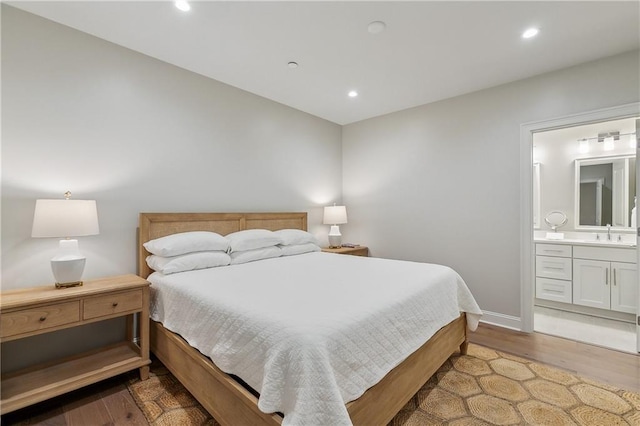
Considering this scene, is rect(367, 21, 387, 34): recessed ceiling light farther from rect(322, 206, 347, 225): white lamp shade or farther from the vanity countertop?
the vanity countertop

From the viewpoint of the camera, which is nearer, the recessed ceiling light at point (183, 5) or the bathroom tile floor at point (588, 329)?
the recessed ceiling light at point (183, 5)

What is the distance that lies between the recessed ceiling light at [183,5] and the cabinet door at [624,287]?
15.8ft

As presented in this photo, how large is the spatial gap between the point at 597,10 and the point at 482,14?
2.52 feet

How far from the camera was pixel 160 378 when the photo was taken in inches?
84.0

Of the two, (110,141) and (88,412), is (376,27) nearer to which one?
(110,141)

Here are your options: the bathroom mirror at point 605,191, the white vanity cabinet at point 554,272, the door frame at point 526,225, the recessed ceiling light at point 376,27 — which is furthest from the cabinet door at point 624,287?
the recessed ceiling light at point 376,27

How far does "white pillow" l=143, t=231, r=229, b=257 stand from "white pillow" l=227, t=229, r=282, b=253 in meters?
0.10

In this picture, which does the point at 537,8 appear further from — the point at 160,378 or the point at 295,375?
the point at 160,378

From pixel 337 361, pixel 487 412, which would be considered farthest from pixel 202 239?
pixel 487 412

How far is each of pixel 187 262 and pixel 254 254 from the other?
0.66m

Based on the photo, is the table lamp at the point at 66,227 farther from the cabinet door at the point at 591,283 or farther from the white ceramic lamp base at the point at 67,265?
the cabinet door at the point at 591,283

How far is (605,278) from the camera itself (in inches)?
129

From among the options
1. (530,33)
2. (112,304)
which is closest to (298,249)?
(112,304)

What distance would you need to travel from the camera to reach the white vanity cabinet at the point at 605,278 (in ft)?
10.3
